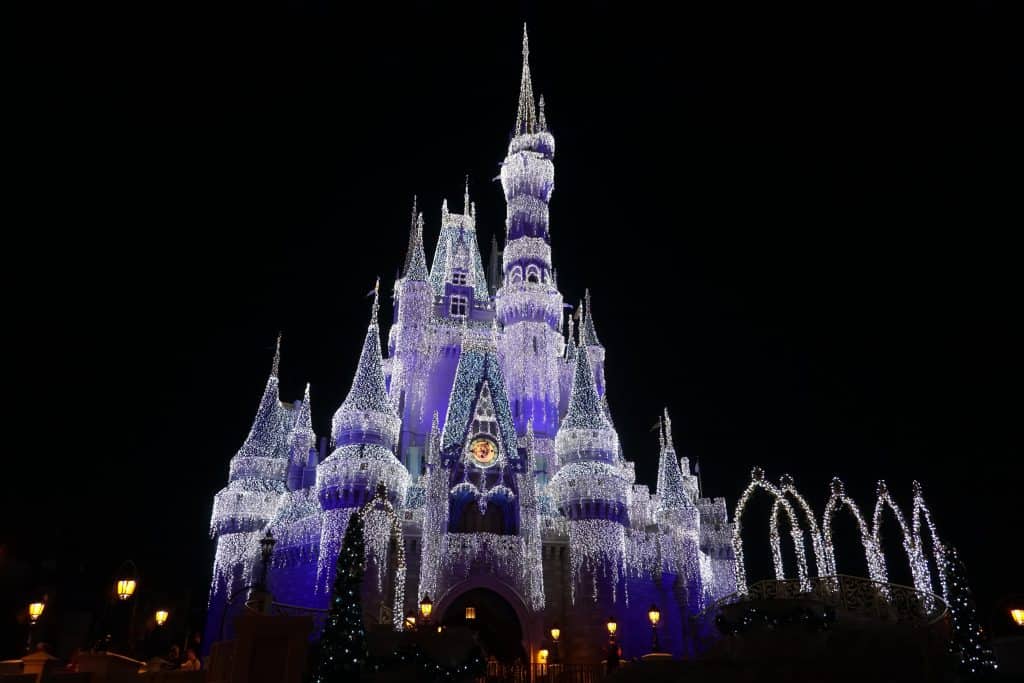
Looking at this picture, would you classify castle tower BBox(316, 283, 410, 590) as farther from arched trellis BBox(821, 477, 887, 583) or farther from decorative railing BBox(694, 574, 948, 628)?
arched trellis BBox(821, 477, 887, 583)

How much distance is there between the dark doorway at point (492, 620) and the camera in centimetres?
3275

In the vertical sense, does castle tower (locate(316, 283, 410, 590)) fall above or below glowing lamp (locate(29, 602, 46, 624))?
above

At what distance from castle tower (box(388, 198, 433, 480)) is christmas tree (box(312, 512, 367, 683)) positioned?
23.6 m

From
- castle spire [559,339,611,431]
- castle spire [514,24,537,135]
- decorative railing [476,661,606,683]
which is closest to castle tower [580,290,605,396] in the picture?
castle spire [559,339,611,431]

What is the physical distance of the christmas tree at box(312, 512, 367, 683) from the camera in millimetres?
15109

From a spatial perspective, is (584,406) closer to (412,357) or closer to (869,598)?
(412,357)

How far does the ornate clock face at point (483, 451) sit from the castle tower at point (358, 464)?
345 cm

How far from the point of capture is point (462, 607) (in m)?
33.2

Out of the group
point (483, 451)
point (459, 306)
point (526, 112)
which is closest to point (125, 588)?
point (483, 451)

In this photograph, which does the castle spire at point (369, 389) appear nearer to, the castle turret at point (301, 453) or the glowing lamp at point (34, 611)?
the castle turret at point (301, 453)

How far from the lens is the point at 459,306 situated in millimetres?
47906

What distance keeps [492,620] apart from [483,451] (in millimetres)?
7849

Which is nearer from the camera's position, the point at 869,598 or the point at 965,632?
the point at 965,632

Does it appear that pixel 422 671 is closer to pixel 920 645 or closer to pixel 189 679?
Result: pixel 189 679
